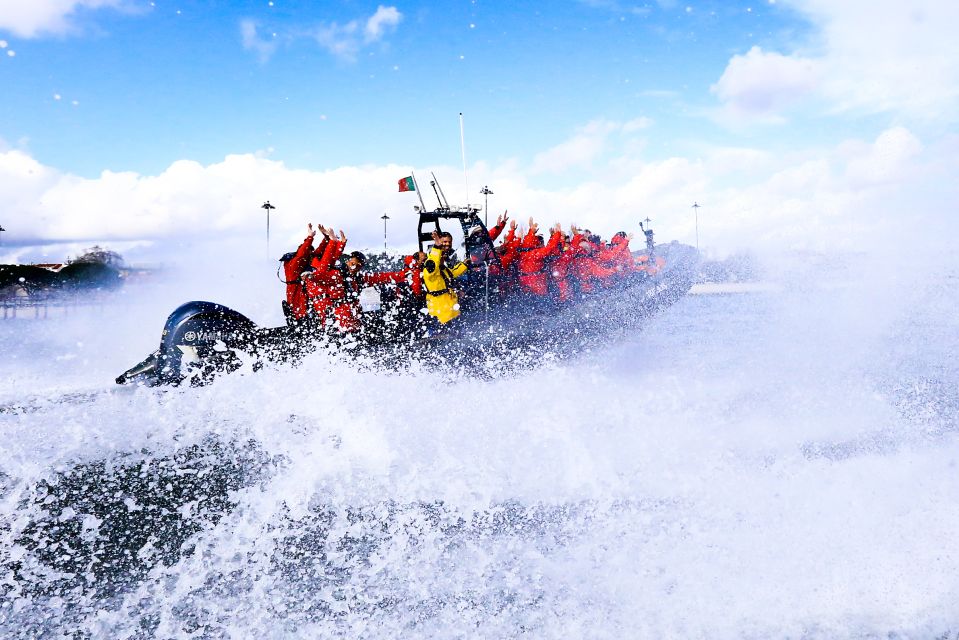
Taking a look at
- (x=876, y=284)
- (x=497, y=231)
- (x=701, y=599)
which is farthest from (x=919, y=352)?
(x=701, y=599)

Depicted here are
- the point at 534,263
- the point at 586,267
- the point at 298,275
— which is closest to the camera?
the point at 298,275

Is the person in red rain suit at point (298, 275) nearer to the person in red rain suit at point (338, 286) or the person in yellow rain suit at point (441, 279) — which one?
the person in red rain suit at point (338, 286)

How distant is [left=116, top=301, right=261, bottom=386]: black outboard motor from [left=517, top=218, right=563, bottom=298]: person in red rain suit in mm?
3385

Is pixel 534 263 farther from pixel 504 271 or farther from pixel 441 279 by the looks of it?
pixel 441 279

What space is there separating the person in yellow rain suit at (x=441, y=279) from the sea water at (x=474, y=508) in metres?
0.63

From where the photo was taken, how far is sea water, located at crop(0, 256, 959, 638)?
2807 mm

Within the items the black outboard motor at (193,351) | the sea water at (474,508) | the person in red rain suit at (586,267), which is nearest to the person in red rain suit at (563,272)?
the person in red rain suit at (586,267)

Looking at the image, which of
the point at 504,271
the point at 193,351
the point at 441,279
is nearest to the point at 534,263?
the point at 504,271

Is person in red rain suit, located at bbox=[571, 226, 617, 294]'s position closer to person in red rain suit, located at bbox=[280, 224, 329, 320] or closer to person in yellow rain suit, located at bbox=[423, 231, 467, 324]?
person in yellow rain suit, located at bbox=[423, 231, 467, 324]

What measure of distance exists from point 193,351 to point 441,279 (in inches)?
99.1

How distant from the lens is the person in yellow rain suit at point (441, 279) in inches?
236

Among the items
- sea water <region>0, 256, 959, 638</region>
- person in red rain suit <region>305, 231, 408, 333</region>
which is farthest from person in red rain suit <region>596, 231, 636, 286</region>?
person in red rain suit <region>305, 231, 408, 333</region>

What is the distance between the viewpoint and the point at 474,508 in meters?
3.84

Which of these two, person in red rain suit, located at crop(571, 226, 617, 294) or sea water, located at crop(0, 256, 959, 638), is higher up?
person in red rain suit, located at crop(571, 226, 617, 294)
